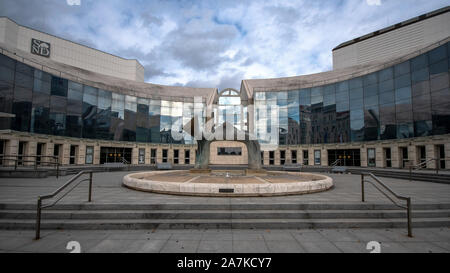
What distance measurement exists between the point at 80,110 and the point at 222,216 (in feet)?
105

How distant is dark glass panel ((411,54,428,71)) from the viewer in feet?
79.5

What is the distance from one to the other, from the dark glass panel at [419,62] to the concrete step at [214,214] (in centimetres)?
2528

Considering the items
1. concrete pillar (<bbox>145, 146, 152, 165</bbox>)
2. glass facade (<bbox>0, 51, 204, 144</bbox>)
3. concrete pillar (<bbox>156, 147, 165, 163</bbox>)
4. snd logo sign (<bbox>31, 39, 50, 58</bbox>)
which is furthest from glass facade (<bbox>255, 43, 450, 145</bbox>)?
snd logo sign (<bbox>31, 39, 50, 58</bbox>)

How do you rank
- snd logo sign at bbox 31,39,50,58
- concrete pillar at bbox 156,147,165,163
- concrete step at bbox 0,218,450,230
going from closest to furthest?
concrete step at bbox 0,218,450,230 < concrete pillar at bbox 156,147,165,163 < snd logo sign at bbox 31,39,50,58

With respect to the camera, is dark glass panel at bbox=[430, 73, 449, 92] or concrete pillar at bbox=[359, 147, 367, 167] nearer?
dark glass panel at bbox=[430, 73, 449, 92]

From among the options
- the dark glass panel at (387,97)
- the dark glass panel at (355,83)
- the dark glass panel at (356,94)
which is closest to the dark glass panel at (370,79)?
the dark glass panel at (355,83)

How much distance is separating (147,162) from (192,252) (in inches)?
1396

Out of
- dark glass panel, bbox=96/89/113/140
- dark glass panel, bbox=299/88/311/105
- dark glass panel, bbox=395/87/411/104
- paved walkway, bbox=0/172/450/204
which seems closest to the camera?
paved walkway, bbox=0/172/450/204

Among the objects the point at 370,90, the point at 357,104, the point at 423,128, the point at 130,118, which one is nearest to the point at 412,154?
the point at 423,128

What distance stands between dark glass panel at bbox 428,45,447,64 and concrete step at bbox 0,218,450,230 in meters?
24.7

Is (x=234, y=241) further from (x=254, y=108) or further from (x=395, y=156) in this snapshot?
(x=254, y=108)

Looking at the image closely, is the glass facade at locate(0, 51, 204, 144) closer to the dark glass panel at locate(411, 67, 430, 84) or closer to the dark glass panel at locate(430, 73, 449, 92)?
the dark glass panel at locate(411, 67, 430, 84)

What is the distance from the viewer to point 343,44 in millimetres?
53688
